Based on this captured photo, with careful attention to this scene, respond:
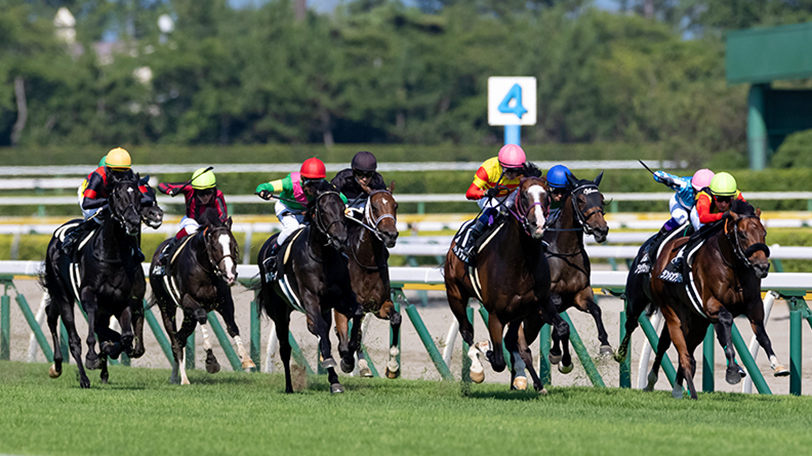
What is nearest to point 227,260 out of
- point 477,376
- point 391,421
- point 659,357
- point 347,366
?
point 347,366

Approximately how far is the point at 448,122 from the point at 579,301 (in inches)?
1550

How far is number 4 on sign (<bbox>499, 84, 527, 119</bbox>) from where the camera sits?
11.7 metres

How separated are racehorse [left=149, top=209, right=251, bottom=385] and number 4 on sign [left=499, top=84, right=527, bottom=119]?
12.6ft

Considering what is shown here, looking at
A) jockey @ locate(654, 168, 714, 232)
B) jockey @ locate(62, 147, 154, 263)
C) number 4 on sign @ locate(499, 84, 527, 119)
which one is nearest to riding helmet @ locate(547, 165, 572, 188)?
jockey @ locate(654, 168, 714, 232)

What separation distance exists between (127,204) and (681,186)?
3629 mm

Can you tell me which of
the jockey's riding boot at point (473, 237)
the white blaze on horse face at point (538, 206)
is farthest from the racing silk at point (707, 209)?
the jockey's riding boot at point (473, 237)

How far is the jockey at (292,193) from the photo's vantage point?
8.02m

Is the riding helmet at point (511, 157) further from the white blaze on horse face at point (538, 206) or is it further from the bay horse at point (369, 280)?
the bay horse at point (369, 280)

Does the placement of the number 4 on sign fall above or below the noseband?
above

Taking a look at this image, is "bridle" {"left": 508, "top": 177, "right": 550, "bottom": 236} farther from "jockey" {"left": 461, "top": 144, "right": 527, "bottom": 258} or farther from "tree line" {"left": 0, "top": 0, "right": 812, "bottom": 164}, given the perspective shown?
"tree line" {"left": 0, "top": 0, "right": 812, "bottom": 164}

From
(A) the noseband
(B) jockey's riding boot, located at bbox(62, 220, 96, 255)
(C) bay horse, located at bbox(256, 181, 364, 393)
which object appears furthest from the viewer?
(B) jockey's riding boot, located at bbox(62, 220, 96, 255)

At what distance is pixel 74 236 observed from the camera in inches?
341

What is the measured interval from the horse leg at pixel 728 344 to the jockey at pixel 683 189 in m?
1.12

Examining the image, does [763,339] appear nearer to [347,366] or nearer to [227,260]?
[347,366]
